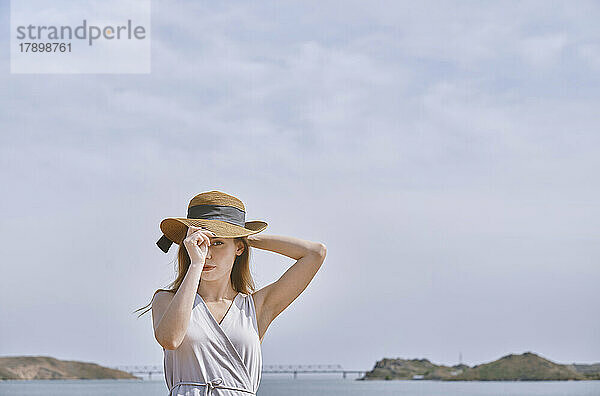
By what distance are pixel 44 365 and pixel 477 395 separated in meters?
30.1

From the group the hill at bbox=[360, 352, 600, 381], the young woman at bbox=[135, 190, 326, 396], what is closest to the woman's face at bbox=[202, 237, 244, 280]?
the young woman at bbox=[135, 190, 326, 396]

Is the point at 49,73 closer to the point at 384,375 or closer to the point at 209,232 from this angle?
the point at 384,375

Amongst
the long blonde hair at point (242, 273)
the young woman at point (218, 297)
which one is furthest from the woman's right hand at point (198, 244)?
the long blonde hair at point (242, 273)

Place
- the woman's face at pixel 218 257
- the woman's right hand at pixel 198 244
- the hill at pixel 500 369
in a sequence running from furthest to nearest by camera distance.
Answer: the hill at pixel 500 369 < the woman's face at pixel 218 257 < the woman's right hand at pixel 198 244

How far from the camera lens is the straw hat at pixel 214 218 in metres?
2.44

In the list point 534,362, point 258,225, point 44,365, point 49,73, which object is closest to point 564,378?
point 534,362

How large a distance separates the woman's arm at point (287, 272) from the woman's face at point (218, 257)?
0.25ft

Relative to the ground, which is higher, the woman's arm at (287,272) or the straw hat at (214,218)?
the straw hat at (214,218)

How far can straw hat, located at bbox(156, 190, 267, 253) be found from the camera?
244 centimetres

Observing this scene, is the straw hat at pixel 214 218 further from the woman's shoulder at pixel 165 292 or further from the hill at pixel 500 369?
the hill at pixel 500 369

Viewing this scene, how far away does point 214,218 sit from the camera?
8.09ft

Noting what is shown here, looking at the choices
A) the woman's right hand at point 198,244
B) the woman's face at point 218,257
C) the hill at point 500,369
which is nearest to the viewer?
the woman's right hand at point 198,244

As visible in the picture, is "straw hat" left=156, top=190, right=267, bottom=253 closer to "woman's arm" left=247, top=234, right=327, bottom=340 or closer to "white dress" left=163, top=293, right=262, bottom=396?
"woman's arm" left=247, top=234, right=327, bottom=340

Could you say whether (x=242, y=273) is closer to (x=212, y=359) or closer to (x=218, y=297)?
(x=218, y=297)
